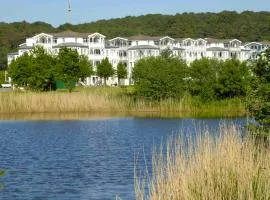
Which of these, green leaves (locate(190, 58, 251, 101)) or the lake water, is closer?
the lake water

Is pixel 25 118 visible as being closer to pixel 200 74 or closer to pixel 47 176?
pixel 200 74

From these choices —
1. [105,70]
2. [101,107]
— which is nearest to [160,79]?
[101,107]

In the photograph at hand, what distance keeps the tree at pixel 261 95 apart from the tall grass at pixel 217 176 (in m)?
2.31

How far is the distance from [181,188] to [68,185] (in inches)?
296

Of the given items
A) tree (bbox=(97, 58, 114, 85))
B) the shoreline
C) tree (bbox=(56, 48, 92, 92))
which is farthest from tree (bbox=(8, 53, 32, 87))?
tree (bbox=(97, 58, 114, 85))

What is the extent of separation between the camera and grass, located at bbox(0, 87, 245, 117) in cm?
3959

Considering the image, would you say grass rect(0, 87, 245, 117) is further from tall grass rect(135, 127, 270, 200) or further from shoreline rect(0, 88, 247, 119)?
tall grass rect(135, 127, 270, 200)

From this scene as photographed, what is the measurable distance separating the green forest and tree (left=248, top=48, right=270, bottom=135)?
10708cm

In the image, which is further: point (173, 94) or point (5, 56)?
point (5, 56)

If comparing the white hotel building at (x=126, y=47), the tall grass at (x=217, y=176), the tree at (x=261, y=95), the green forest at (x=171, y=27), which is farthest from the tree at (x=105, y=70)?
the tall grass at (x=217, y=176)

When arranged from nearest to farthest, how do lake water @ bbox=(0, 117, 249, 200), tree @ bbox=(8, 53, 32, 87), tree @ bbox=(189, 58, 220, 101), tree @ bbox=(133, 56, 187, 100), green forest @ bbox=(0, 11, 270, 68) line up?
lake water @ bbox=(0, 117, 249, 200) → tree @ bbox=(189, 58, 220, 101) → tree @ bbox=(133, 56, 187, 100) → tree @ bbox=(8, 53, 32, 87) → green forest @ bbox=(0, 11, 270, 68)

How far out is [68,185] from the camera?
16484mm

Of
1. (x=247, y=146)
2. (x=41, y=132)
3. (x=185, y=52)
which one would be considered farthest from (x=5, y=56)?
(x=247, y=146)

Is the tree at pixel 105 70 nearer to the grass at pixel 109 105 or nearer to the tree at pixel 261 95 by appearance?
the grass at pixel 109 105
